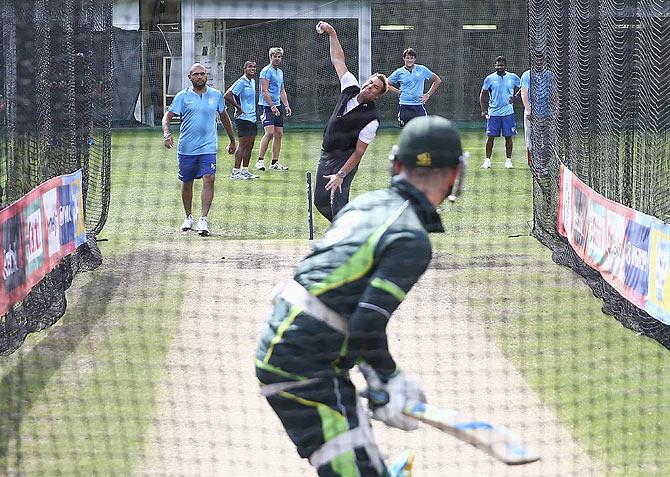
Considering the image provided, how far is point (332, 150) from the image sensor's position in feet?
33.3

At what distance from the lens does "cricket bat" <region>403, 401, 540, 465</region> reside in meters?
3.56

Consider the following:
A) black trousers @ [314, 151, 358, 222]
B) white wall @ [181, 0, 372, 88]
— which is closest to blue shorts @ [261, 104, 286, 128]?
white wall @ [181, 0, 372, 88]

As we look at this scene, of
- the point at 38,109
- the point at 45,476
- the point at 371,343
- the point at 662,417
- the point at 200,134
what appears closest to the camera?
the point at 371,343

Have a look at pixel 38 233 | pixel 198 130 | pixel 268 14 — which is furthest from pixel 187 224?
pixel 268 14

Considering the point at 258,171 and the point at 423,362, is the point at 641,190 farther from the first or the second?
the point at 258,171

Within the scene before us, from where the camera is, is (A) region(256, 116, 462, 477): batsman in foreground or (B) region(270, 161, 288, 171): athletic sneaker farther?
(B) region(270, 161, 288, 171): athletic sneaker

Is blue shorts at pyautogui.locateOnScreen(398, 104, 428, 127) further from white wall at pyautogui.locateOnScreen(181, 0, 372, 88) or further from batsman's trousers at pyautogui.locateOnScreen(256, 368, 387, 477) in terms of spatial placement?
batsman's trousers at pyautogui.locateOnScreen(256, 368, 387, 477)

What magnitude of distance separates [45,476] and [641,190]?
5322mm

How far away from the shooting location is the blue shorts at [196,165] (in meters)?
12.3

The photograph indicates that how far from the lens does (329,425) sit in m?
3.70

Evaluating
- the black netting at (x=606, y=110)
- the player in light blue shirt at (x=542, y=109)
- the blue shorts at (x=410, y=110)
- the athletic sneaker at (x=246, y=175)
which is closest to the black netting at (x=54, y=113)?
the black netting at (x=606, y=110)

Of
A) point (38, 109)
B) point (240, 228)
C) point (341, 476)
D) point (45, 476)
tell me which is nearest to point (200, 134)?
point (240, 228)

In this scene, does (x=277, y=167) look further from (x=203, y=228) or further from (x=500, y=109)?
(x=203, y=228)

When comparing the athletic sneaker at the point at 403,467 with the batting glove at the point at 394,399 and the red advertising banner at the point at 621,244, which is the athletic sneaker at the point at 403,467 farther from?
the red advertising banner at the point at 621,244
